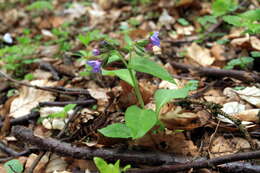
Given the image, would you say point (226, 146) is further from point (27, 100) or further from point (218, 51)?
point (27, 100)

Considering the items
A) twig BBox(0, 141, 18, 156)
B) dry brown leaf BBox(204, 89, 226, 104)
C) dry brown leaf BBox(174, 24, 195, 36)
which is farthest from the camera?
dry brown leaf BBox(174, 24, 195, 36)

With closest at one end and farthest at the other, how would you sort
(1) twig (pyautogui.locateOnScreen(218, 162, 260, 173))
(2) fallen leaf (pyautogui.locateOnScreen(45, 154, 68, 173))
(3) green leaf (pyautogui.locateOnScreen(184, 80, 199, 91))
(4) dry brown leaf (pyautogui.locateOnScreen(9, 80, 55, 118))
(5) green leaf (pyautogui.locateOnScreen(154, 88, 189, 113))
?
(1) twig (pyautogui.locateOnScreen(218, 162, 260, 173)), (5) green leaf (pyautogui.locateOnScreen(154, 88, 189, 113)), (2) fallen leaf (pyautogui.locateOnScreen(45, 154, 68, 173)), (3) green leaf (pyautogui.locateOnScreen(184, 80, 199, 91)), (4) dry brown leaf (pyautogui.locateOnScreen(9, 80, 55, 118))

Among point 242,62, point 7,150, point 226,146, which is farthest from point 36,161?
point 242,62

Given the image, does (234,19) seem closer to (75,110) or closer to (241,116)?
(241,116)

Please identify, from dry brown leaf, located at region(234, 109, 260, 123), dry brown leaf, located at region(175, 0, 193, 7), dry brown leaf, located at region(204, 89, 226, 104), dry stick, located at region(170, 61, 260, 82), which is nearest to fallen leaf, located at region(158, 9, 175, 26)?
dry brown leaf, located at region(175, 0, 193, 7)

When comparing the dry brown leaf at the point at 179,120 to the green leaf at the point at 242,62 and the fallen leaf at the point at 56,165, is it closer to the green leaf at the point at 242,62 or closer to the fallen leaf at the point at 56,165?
the fallen leaf at the point at 56,165

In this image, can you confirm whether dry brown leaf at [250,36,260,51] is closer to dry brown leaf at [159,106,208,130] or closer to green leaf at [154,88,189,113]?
dry brown leaf at [159,106,208,130]
